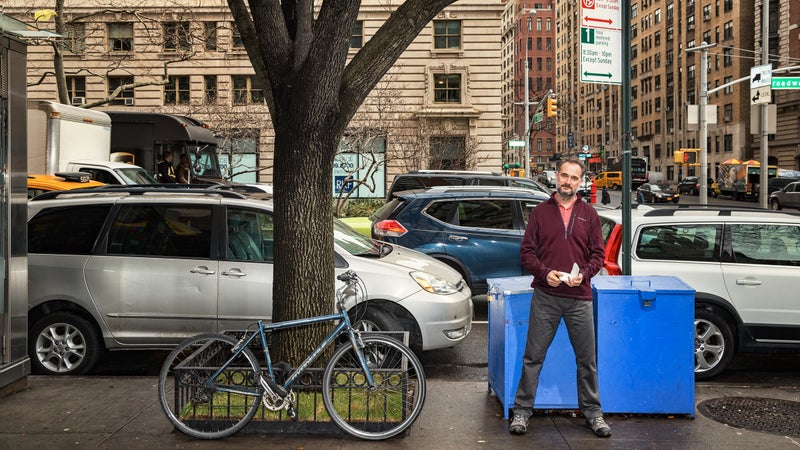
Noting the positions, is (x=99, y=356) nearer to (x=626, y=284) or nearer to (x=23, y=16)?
(x=626, y=284)

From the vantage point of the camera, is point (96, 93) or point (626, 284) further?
point (96, 93)

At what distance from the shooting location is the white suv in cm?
789

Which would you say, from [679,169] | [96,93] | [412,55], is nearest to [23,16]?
[96,93]

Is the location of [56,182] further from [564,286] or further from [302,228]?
[564,286]

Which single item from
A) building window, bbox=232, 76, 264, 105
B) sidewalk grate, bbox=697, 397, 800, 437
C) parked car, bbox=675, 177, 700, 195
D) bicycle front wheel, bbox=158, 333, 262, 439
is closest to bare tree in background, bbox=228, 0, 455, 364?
bicycle front wheel, bbox=158, 333, 262, 439

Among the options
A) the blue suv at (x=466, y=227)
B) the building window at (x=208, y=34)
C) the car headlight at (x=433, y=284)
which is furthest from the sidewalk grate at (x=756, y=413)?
the building window at (x=208, y=34)

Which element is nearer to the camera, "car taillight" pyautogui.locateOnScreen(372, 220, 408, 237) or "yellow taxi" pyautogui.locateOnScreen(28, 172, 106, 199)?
"car taillight" pyautogui.locateOnScreen(372, 220, 408, 237)

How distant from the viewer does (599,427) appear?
5820 millimetres

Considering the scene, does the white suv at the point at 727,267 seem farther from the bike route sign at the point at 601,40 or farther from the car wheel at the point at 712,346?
the bike route sign at the point at 601,40

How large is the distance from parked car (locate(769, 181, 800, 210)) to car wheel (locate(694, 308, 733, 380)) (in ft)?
138

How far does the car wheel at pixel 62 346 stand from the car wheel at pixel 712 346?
5.81 m

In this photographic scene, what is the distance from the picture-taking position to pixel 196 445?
5.71 m

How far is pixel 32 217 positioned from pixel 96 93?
4051 centimetres

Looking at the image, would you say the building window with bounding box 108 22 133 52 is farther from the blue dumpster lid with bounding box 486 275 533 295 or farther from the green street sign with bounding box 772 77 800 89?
the blue dumpster lid with bounding box 486 275 533 295
